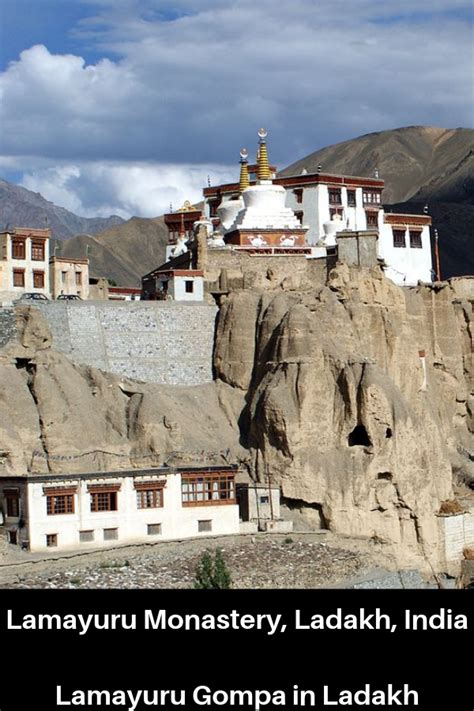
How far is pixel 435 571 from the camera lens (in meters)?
64.1

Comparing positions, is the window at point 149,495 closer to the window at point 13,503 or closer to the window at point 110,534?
the window at point 110,534

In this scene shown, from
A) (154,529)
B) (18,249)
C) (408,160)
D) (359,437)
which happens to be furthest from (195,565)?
(408,160)

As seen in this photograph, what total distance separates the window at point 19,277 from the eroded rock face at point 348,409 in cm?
898

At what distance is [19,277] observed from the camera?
70.6 metres

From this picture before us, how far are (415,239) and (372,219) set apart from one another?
2.09 metres

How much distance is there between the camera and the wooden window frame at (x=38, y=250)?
234ft

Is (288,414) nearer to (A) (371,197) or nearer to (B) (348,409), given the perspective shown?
(B) (348,409)

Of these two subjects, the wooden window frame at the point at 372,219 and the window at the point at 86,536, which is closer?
the window at the point at 86,536

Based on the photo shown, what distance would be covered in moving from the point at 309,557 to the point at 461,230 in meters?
75.9

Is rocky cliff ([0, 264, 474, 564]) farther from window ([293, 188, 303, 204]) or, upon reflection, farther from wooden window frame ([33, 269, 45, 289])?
window ([293, 188, 303, 204])

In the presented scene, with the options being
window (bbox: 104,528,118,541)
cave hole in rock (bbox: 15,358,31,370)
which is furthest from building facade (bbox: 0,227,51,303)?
window (bbox: 104,528,118,541)

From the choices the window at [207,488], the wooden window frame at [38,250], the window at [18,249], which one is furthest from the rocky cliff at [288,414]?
the wooden window frame at [38,250]
